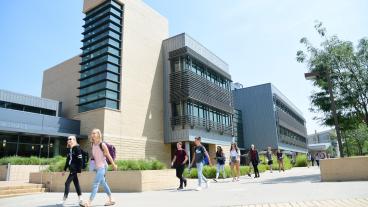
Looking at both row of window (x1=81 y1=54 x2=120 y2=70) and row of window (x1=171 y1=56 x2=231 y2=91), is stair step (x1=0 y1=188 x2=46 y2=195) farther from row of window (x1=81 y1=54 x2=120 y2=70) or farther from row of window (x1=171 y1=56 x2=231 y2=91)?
row of window (x1=171 y1=56 x2=231 y2=91)

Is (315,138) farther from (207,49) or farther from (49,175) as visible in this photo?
(49,175)

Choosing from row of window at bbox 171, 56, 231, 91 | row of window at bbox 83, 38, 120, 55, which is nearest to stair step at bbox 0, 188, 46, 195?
row of window at bbox 83, 38, 120, 55

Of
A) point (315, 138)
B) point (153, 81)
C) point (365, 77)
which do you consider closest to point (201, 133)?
point (153, 81)

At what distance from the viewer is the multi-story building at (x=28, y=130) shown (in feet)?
72.1

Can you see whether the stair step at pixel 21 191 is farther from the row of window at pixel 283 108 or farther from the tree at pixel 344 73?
the row of window at pixel 283 108

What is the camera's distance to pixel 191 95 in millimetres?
28609

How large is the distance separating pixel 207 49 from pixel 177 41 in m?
4.65

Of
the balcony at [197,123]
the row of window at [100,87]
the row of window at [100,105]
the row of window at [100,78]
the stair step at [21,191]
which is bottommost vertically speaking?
the stair step at [21,191]

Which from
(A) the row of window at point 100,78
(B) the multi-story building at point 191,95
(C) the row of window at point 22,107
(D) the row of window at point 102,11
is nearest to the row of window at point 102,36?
(D) the row of window at point 102,11

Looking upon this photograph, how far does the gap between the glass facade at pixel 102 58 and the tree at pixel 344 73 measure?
14.9 m

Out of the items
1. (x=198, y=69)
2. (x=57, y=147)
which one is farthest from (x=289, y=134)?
(x=57, y=147)

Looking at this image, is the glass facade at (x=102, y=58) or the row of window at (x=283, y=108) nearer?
the glass facade at (x=102, y=58)

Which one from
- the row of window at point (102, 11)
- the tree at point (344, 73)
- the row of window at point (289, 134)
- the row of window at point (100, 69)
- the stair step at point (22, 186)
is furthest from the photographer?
the row of window at point (289, 134)

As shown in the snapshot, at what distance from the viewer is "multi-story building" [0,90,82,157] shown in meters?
22.0
